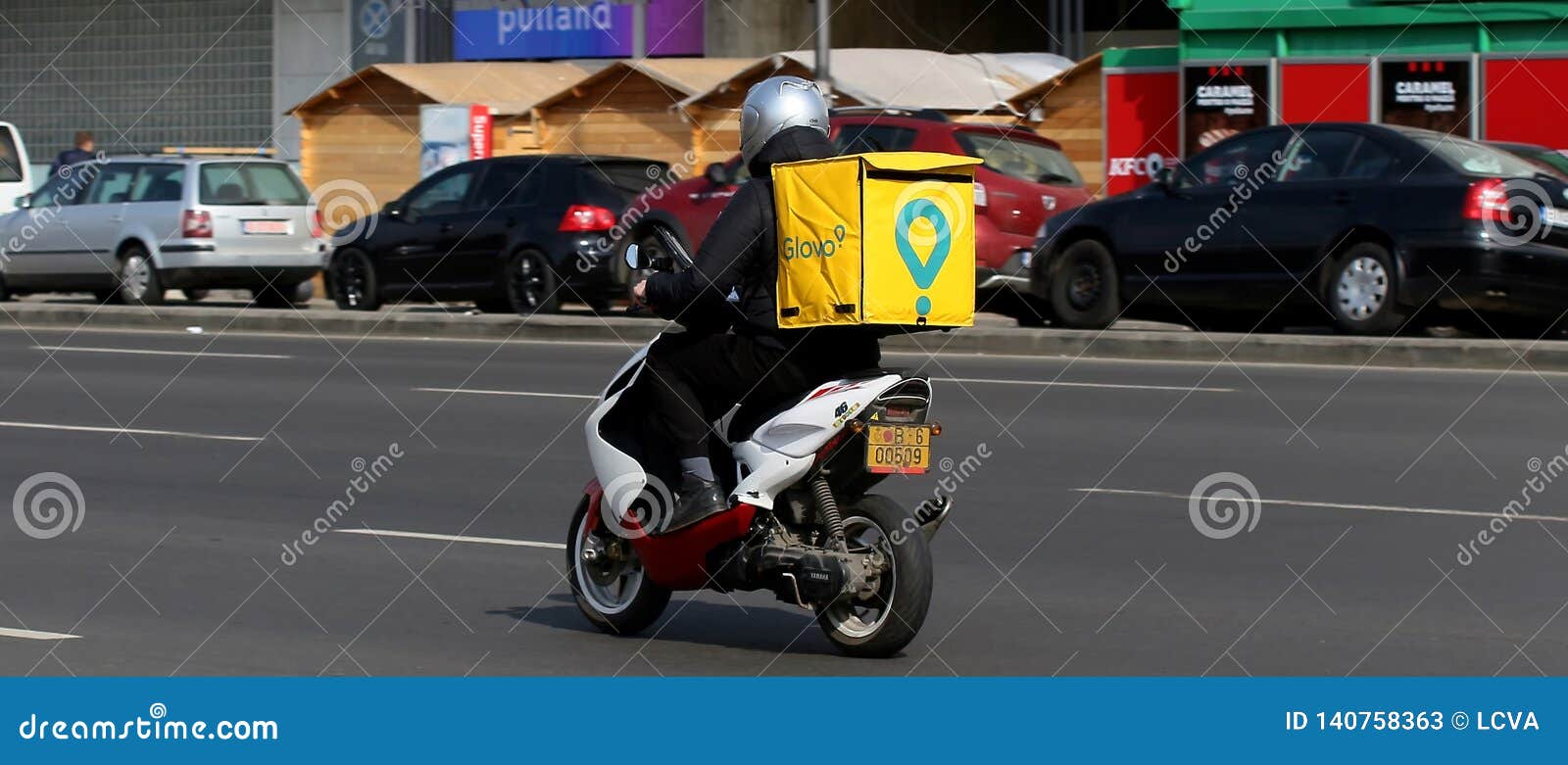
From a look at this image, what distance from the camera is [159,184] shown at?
2331cm

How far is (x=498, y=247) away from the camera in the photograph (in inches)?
824

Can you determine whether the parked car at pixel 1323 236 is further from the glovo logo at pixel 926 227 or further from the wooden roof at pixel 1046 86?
the glovo logo at pixel 926 227

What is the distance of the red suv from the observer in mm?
18594

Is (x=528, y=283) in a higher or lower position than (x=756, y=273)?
lower

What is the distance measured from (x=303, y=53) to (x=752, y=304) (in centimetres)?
2816

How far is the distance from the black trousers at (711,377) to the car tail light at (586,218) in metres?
13.9

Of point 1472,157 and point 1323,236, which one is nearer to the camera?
point 1472,157

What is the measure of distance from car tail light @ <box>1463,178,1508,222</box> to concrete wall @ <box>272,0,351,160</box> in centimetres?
2088

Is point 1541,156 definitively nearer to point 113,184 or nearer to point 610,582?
point 610,582

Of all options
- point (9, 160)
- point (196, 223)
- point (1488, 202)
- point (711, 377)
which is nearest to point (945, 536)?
point (711, 377)

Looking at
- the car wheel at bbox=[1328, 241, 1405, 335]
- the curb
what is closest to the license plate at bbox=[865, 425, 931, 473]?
the curb

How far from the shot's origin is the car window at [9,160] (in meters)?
27.4

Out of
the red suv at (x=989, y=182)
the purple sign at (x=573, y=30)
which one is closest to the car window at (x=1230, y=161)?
the red suv at (x=989, y=182)

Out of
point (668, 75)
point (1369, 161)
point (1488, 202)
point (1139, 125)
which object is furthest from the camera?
point (668, 75)
